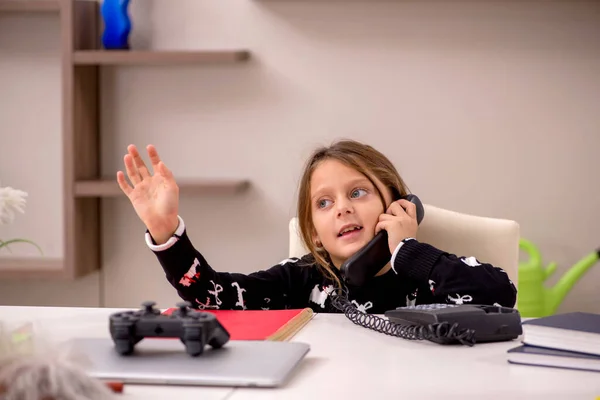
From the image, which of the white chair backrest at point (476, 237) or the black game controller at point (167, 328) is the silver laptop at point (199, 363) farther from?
the white chair backrest at point (476, 237)

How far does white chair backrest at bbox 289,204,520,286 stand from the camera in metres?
1.73

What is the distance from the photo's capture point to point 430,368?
1.05 meters

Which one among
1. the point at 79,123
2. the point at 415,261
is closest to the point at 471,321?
the point at 415,261

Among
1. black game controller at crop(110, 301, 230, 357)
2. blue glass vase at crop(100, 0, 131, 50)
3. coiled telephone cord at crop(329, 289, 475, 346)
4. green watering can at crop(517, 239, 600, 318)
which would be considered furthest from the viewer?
blue glass vase at crop(100, 0, 131, 50)

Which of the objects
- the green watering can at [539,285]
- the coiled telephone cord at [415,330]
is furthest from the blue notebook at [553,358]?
the green watering can at [539,285]

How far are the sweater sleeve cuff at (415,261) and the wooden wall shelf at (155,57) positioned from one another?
1288 millimetres

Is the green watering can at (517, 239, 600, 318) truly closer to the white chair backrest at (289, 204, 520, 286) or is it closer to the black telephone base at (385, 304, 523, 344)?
the white chair backrest at (289, 204, 520, 286)

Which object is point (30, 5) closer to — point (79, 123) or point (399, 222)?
point (79, 123)

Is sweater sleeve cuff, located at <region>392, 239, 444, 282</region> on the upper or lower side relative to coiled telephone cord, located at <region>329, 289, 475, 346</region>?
upper

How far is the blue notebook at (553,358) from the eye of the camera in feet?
3.45

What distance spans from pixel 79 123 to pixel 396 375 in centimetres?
200

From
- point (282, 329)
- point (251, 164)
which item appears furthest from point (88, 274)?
point (282, 329)

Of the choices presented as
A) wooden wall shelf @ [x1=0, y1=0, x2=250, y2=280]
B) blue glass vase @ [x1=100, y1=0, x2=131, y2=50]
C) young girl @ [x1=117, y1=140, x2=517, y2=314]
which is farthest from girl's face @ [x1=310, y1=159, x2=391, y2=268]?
blue glass vase @ [x1=100, y1=0, x2=131, y2=50]

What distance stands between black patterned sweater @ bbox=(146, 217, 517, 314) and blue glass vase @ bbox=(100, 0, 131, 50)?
1.24 meters
